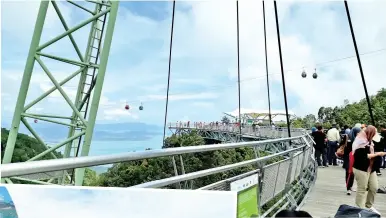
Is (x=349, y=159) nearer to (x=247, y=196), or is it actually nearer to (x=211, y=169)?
(x=211, y=169)

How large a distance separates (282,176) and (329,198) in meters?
1.87

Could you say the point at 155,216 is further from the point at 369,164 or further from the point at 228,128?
the point at 228,128

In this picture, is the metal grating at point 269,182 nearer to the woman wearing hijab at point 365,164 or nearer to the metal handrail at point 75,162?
the woman wearing hijab at point 365,164

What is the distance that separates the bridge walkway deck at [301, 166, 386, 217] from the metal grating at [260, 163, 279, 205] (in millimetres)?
815

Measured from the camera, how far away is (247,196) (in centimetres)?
201

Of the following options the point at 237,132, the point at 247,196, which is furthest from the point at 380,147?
the point at 237,132

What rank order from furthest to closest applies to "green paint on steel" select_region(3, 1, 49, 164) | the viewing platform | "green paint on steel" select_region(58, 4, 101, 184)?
the viewing platform, "green paint on steel" select_region(58, 4, 101, 184), "green paint on steel" select_region(3, 1, 49, 164)

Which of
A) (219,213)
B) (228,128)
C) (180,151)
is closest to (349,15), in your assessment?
(180,151)

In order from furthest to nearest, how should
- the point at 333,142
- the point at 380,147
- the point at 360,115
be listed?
the point at 360,115 → the point at 333,142 → the point at 380,147

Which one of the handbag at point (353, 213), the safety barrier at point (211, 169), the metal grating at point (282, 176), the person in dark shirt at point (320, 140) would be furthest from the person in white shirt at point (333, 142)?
the handbag at point (353, 213)

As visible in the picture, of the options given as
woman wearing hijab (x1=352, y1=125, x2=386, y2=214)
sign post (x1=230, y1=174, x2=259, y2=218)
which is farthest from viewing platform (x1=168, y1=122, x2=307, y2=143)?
sign post (x1=230, y1=174, x2=259, y2=218)

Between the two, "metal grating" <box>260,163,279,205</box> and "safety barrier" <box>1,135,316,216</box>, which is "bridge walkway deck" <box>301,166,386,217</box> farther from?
"metal grating" <box>260,163,279,205</box>

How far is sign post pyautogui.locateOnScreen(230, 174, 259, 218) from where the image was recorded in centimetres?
177

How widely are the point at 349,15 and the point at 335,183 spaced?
114 inches
